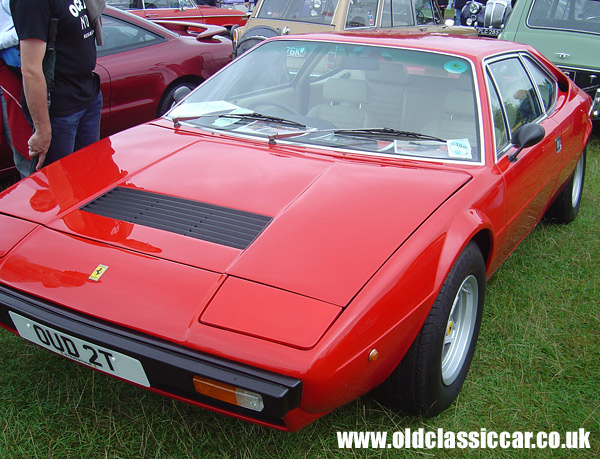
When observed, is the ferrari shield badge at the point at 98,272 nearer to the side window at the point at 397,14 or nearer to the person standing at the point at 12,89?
the person standing at the point at 12,89

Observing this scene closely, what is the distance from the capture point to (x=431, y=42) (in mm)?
2824

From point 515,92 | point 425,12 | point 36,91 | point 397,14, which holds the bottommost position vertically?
point 425,12

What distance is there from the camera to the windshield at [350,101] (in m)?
2.48

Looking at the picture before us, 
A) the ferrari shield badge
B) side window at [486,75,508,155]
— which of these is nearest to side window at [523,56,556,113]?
side window at [486,75,508,155]

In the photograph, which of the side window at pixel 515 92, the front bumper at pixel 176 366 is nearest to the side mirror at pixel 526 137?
the side window at pixel 515 92

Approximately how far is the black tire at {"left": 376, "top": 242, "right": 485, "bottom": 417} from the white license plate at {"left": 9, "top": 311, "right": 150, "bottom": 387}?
868 mm

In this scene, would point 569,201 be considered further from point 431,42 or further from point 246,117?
point 246,117

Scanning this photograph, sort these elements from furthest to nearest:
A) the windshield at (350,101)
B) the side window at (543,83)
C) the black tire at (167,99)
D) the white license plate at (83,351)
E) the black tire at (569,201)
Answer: the black tire at (167,99) → the black tire at (569,201) → the side window at (543,83) → the windshield at (350,101) → the white license plate at (83,351)

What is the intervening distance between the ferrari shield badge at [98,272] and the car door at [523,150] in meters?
1.67

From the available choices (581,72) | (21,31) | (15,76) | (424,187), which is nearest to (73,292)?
(424,187)

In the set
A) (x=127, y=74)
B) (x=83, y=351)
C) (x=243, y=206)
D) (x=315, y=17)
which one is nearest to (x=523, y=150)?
(x=243, y=206)

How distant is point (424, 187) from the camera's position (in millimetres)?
2125

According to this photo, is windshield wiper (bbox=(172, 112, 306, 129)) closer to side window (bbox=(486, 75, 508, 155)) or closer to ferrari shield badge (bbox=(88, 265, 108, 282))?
side window (bbox=(486, 75, 508, 155))

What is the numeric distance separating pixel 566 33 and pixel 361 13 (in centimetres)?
233
